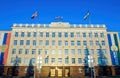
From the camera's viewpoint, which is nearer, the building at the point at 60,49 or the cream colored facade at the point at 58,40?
the building at the point at 60,49

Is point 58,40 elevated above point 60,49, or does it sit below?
above

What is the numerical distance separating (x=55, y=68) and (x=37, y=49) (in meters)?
8.73

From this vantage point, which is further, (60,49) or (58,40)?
(58,40)

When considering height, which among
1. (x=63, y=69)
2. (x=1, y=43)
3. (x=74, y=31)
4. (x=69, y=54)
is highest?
(x=74, y=31)

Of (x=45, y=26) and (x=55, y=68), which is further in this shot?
(x=45, y=26)

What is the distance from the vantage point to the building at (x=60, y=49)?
179ft

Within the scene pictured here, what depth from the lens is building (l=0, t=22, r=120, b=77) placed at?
54.5 m

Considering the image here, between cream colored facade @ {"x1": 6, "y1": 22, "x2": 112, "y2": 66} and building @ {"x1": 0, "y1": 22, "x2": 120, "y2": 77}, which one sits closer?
building @ {"x1": 0, "y1": 22, "x2": 120, "y2": 77}

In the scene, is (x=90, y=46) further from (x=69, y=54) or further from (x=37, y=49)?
(x=37, y=49)

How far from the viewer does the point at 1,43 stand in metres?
56.2

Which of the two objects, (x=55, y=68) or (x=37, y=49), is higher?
(x=37, y=49)

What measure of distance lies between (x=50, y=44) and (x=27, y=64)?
1004 centimetres

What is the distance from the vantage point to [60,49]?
2217 inches

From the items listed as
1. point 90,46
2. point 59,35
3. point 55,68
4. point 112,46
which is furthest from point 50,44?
point 112,46
